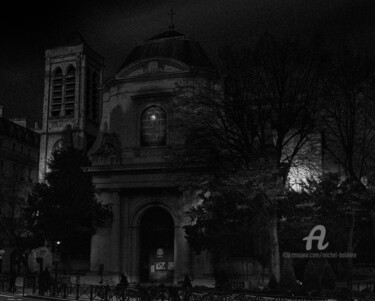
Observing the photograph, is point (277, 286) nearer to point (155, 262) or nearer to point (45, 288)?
point (45, 288)

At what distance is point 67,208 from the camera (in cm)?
4681

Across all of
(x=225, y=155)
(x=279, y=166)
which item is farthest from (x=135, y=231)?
(x=279, y=166)

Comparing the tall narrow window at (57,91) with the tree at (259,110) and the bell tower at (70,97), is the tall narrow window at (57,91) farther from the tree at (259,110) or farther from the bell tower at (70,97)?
the tree at (259,110)

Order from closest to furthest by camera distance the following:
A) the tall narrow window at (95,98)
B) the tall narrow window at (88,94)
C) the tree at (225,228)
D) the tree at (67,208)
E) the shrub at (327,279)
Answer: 1. the shrub at (327,279)
2. the tree at (225,228)
3. the tree at (67,208)
4. the tall narrow window at (88,94)
5. the tall narrow window at (95,98)

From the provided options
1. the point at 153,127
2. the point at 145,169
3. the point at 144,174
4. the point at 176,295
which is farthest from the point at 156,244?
the point at 176,295

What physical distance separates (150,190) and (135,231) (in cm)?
359

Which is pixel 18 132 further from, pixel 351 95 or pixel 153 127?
pixel 351 95

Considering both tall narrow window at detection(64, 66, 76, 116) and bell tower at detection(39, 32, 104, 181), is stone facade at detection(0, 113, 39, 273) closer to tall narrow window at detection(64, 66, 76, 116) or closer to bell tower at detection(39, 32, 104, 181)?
bell tower at detection(39, 32, 104, 181)

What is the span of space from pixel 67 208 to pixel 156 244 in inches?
327

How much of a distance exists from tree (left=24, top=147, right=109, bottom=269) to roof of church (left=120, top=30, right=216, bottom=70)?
11.3 meters

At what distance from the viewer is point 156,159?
4944 cm

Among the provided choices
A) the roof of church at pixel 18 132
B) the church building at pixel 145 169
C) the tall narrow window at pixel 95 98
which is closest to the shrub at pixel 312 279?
the church building at pixel 145 169

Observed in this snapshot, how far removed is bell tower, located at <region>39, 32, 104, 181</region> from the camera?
7462cm

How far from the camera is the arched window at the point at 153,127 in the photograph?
51062mm
